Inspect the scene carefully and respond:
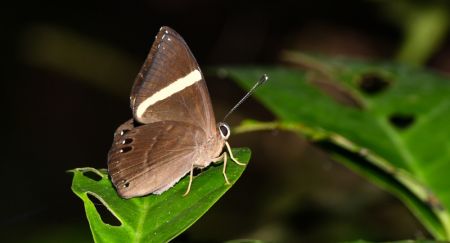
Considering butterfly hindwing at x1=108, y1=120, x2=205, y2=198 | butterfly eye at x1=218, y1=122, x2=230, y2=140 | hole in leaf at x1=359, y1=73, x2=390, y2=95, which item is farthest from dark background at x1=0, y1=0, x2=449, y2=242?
butterfly hindwing at x1=108, y1=120, x2=205, y2=198

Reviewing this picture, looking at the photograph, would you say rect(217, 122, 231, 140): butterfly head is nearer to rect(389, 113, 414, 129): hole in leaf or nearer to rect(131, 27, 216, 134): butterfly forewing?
rect(131, 27, 216, 134): butterfly forewing

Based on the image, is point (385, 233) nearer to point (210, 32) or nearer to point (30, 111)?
point (210, 32)

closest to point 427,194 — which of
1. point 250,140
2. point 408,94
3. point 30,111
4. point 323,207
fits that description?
point 408,94

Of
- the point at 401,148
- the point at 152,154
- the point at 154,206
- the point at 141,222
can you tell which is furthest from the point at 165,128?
the point at 401,148

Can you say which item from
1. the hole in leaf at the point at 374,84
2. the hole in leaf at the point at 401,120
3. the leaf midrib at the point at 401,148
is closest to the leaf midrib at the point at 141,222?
the leaf midrib at the point at 401,148

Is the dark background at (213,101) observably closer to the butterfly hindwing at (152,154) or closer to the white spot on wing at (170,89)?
the butterfly hindwing at (152,154)

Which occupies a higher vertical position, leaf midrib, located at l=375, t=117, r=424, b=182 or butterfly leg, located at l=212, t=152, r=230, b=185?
leaf midrib, located at l=375, t=117, r=424, b=182

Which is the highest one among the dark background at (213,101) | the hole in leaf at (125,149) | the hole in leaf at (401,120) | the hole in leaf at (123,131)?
the hole in leaf at (401,120)

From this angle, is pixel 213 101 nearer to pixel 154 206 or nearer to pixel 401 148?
pixel 401 148
